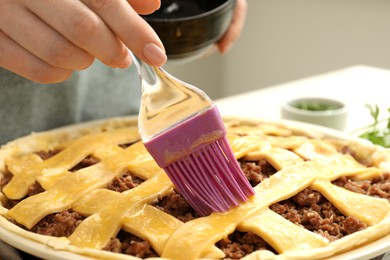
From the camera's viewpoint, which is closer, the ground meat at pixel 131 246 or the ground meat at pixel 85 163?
the ground meat at pixel 131 246

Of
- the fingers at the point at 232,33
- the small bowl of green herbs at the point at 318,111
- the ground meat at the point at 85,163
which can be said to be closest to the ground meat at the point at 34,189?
the ground meat at the point at 85,163

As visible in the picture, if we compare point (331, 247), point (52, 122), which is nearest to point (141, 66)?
point (331, 247)

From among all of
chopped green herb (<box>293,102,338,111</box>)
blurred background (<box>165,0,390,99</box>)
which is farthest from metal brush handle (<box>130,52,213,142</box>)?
blurred background (<box>165,0,390,99</box>)

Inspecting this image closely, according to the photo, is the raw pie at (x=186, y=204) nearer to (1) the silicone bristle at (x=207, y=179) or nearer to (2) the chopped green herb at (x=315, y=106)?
(1) the silicone bristle at (x=207, y=179)

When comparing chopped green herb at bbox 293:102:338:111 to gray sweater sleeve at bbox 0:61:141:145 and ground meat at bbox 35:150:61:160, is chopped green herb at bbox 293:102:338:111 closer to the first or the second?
gray sweater sleeve at bbox 0:61:141:145

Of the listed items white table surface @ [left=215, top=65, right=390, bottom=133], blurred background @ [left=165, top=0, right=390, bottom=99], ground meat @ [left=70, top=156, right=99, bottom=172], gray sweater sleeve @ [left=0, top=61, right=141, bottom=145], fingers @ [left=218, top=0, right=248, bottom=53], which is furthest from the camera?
blurred background @ [left=165, top=0, right=390, bottom=99]

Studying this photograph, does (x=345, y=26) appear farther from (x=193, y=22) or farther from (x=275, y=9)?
(x=193, y=22)

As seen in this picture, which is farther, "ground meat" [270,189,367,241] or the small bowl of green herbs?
the small bowl of green herbs

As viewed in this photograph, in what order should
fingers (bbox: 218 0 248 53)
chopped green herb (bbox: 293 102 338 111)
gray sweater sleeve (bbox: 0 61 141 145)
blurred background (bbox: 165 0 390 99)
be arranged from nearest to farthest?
gray sweater sleeve (bbox: 0 61 141 145), fingers (bbox: 218 0 248 53), chopped green herb (bbox: 293 102 338 111), blurred background (bbox: 165 0 390 99)
